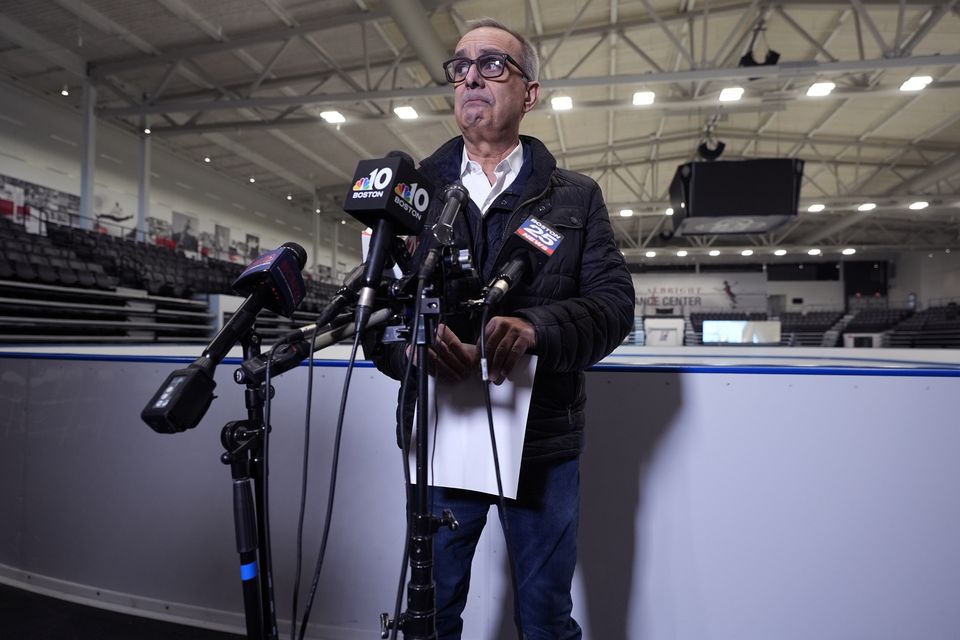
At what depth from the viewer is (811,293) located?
71.5 feet

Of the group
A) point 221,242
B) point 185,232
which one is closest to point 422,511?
point 185,232

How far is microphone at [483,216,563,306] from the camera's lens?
0.71 m

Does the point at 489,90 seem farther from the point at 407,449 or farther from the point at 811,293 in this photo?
the point at 811,293

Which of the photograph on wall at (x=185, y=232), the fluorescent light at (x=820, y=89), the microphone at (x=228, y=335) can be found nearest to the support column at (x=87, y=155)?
the photograph on wall at (x=185, y=232)

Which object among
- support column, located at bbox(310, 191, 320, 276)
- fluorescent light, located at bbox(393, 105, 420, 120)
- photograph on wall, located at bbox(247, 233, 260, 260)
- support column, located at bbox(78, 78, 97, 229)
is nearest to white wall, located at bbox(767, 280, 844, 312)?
support column, located at bbox(310, 191, 320, 276)

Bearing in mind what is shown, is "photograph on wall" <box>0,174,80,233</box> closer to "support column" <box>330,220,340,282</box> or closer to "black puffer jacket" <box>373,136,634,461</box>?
"support column" <box>330,220,340,282</box>

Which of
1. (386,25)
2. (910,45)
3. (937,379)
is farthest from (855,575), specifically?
(386,25)

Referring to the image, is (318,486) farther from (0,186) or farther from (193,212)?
(193,212)

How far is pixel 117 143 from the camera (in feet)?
34.1

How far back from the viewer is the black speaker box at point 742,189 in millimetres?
7457

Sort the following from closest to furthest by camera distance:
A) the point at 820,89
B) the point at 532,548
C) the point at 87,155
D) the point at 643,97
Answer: the point at 532,548 < the point at 820,89 < the point at 643,97 < the point at 87,155

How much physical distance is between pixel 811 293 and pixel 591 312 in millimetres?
24623

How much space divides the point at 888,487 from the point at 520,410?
1.18m

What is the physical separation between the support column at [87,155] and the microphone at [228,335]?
10077 millimetres
